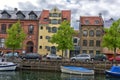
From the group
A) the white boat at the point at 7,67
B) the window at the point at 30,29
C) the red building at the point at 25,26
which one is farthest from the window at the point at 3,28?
the white boat at the point at 7,67

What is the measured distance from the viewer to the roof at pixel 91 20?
91750 millimetres

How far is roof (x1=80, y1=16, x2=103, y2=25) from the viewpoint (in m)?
91.8

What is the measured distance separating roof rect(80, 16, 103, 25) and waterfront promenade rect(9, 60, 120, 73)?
93.8ft

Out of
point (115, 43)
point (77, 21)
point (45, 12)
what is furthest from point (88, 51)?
point (115, 43)

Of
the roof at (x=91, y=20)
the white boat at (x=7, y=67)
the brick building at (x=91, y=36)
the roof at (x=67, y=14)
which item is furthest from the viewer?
the roof at (x=91, y=20)

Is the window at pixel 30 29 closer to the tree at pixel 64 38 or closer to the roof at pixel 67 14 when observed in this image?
the roof at pixel 67 14

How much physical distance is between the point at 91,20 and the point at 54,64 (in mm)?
32281

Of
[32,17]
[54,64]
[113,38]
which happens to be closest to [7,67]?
[54,64]

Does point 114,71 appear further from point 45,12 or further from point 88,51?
point 45,12

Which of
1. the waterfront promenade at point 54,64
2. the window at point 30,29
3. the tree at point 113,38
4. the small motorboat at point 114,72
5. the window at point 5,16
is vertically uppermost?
the window at point 5,16

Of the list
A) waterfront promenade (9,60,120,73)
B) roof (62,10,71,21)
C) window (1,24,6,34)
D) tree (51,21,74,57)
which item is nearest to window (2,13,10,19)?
window (1,24,6,34)

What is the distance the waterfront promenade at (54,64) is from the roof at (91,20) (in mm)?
28587

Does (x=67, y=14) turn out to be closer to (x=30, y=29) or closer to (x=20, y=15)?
(x=30, y=29)

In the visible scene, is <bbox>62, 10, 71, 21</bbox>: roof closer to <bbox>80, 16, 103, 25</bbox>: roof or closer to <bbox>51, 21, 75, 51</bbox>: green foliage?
<bbox>80, 16, 103, 25</bbox>: roof
